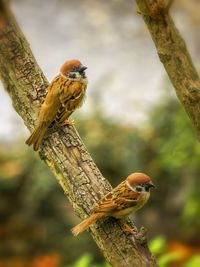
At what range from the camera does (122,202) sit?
326 centimetres

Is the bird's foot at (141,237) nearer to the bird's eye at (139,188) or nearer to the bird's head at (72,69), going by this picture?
the bird's eye at (139,188)

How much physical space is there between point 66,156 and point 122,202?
0.34m

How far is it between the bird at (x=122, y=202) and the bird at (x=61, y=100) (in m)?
0.44

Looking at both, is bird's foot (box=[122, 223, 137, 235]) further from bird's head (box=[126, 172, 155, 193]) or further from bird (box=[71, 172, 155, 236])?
bird's head (box=[126, 172, 155, 193])

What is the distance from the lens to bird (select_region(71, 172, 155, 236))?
3.10 m

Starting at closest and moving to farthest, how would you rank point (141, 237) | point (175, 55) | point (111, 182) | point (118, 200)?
point (175, 55)
point (141, 237)
point (118, 200)
point (111, 182)

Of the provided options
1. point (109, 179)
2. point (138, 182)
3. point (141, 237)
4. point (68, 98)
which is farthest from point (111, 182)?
point (141, 237)

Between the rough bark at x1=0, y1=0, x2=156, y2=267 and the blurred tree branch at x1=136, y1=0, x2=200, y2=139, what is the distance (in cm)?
66

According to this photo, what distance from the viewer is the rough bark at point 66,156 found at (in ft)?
10.2

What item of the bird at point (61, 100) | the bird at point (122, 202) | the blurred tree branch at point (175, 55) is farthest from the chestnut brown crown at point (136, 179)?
the blurred tree branch at point (175, 55)

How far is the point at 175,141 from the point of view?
5.74 metres

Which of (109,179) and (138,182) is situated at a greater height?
(138,182)

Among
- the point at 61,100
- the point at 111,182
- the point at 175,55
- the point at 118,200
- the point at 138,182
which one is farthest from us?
the point at 111,182

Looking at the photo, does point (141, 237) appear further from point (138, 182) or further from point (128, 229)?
point (138, 182)
